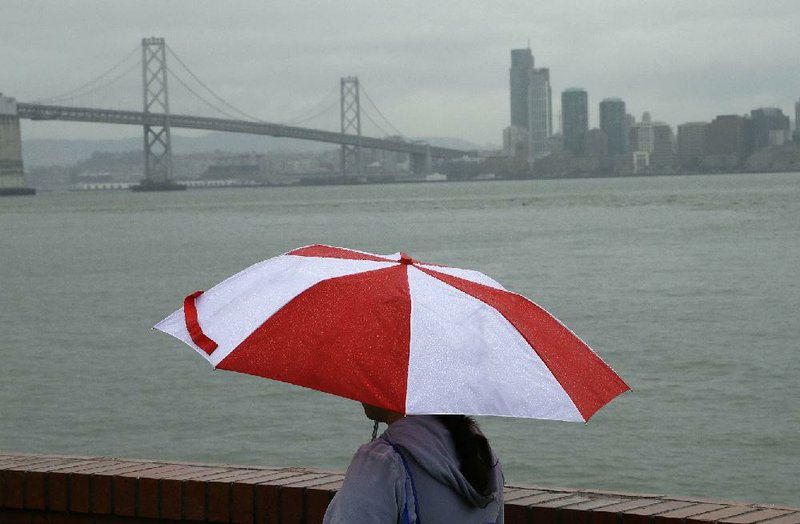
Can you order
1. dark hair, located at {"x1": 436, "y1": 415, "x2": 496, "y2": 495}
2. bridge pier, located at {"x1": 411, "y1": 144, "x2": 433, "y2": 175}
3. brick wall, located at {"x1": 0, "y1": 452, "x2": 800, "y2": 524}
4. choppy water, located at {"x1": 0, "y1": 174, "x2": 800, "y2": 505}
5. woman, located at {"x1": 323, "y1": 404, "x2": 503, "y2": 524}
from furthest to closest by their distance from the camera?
bridge pier, located at {"x1": 411, "y1": 144, "x2": 433, "y2": 175} < choppy water, located at {"x1": 0, "y1": 174, "x2": 800, "y2": 505} < brick wall, located at {"x1": 0, "y1": 452, "x2": 800, "y2": 524} < dark hair, located at {"x1": 436, "y1": 415, "x2": 496, "y2": 495} < woman, located at {"x1": 323, "y1": 404, "x2": 503, "y2": 524}

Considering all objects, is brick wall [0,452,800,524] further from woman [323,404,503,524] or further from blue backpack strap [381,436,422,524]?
blue backpack strap [381,436,422,524]

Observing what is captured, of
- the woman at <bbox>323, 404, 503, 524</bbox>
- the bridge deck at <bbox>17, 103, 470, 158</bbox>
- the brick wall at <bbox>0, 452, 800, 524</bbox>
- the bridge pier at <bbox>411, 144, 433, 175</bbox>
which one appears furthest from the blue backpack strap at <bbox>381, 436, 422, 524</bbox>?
the bridge pier at <bbox>411, 144, 433, 175</bbox>

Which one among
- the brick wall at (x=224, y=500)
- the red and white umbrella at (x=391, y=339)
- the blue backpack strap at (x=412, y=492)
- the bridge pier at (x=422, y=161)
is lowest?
the bridge pier at (x=422, y=161)

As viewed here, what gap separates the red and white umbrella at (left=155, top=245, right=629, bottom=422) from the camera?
2211mm

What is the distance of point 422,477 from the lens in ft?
7.20

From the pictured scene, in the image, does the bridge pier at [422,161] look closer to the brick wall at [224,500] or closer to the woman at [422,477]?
the brick wall at [224,500]

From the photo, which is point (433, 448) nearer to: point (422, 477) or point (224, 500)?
point (422, 477)

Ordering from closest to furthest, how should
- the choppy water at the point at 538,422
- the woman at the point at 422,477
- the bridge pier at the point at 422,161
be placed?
1. the woman at the point at 422,477
2. the choppy water at the point at 538,422
3. the bridge pier at the point at 422,161

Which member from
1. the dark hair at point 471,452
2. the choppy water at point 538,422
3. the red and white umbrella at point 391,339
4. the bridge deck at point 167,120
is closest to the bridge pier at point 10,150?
Result: the bridge deck at point 167,120

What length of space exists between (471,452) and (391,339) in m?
0.21

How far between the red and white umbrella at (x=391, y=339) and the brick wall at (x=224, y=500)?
1.24m

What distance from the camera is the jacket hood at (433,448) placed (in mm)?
2197

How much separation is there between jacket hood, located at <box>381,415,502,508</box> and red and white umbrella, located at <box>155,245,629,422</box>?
0.06 metres

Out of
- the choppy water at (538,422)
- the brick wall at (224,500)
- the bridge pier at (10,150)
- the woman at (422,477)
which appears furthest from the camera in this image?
the bridge pier at (10,150)
